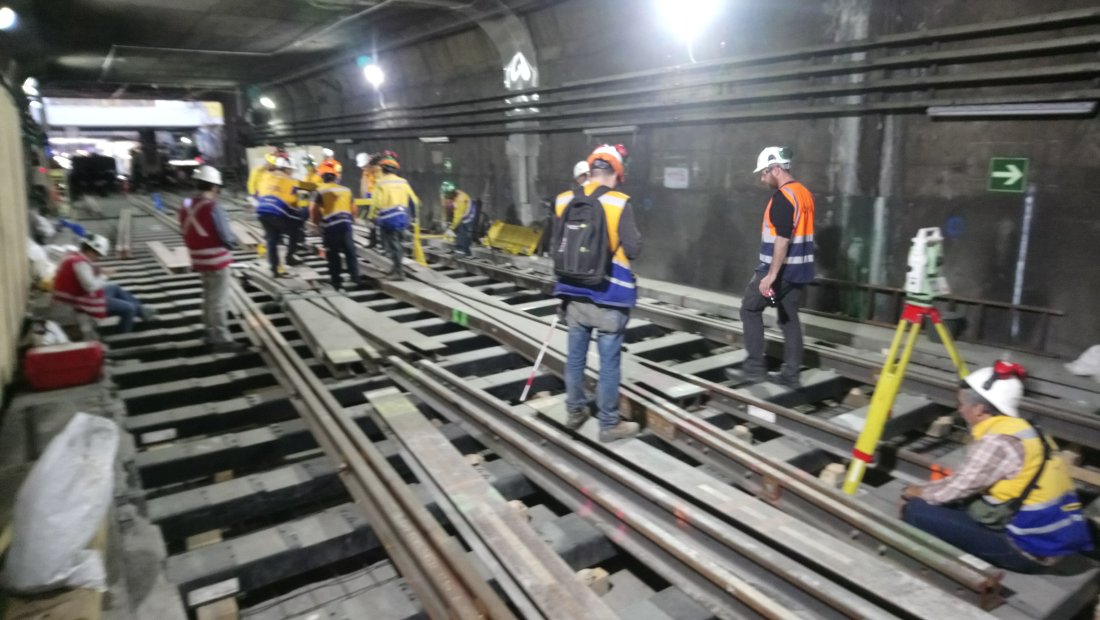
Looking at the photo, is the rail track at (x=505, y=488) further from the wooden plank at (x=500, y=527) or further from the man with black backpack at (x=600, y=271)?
the man with black backpack at (x=600, y=271)

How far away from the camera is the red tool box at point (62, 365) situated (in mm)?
5387

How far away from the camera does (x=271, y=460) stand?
17.2 ft

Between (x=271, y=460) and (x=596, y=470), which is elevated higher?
(x=596, y=470)

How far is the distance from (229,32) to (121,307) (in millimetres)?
10609

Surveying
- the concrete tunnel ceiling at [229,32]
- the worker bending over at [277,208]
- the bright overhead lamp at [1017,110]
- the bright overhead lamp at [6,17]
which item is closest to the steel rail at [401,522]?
the worker bending over at [277,208]

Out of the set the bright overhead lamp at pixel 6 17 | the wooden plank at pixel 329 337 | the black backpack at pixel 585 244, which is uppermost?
the bright overhead lamp at pixel 6 17

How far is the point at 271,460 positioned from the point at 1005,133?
7176mm

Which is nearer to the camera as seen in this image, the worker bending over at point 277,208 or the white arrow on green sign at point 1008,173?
the white arrow on green sign at point 1008,173

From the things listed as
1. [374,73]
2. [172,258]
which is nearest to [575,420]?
[172,258]

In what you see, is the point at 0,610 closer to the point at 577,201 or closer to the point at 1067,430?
the point at 577,201

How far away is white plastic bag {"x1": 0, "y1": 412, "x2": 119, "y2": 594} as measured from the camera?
2648mm

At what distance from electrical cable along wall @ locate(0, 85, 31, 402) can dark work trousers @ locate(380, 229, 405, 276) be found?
4.28 metres

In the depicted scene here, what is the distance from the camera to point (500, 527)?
3.47 meters

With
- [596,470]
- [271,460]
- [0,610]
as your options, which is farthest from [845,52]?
[0,610]
